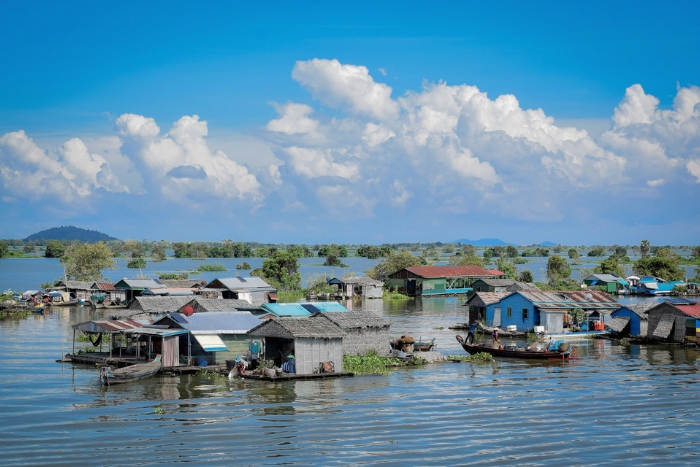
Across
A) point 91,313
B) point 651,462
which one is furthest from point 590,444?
point 91,313

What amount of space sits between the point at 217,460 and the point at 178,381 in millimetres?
10753

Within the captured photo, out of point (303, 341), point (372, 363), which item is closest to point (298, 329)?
point (303, 341)

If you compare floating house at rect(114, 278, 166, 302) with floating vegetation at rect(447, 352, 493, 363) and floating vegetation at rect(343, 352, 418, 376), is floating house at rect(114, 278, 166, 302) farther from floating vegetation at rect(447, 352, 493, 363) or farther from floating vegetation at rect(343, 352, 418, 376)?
floating vegetation at rect(447, 352, 493, 363)

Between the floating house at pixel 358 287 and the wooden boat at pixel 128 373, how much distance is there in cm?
4390

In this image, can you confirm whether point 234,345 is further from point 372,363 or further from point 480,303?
point 480,303

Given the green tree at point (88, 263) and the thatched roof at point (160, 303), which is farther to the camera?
the green tree at point (88, 263)

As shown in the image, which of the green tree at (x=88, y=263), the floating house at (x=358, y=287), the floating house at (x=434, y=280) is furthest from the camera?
the green tree at (x=88, y=263)

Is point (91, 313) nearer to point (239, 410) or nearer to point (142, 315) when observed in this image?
point (142, 315)

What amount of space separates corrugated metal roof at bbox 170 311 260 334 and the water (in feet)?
7.99

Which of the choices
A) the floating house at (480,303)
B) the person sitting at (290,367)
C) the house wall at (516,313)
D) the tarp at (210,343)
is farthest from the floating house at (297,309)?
the house wall at (516,313)

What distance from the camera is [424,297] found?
255ft

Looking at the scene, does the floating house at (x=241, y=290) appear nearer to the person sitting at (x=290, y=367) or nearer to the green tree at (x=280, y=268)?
the green tree at (x=280, y=268)

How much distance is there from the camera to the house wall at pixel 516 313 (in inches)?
1870

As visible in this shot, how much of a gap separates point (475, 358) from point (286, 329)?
10526mm
